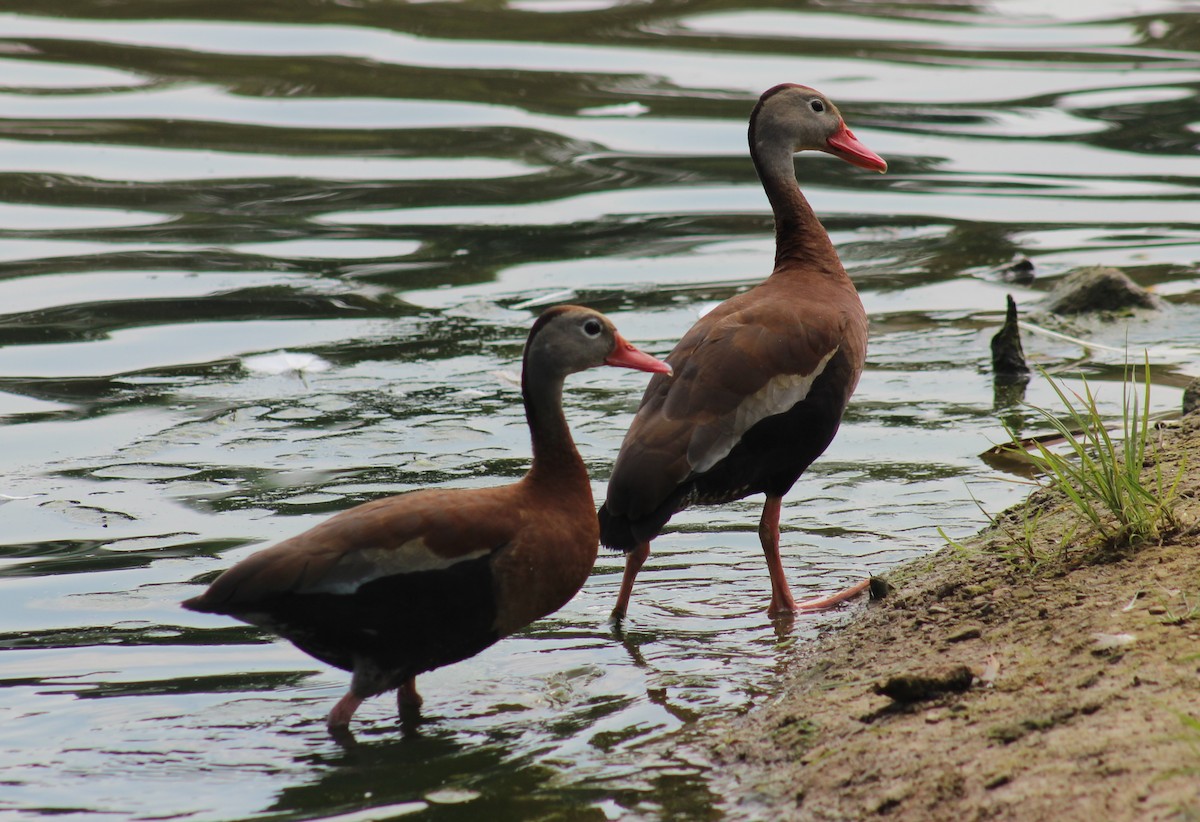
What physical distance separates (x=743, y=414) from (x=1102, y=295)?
4.18m

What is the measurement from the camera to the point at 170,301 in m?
10.3

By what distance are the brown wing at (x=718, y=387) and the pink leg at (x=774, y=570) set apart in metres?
0.43

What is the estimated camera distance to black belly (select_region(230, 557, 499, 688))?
4867 mm

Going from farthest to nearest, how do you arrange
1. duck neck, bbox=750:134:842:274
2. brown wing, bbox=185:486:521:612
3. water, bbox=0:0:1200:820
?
1. duck neck, bbox=750:134:842:274
2. water, bbox=0:0:1200:820
3. brown wing, bbox=185:486:521:612

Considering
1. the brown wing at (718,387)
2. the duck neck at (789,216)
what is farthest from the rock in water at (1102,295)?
the brown wing at (718,387)

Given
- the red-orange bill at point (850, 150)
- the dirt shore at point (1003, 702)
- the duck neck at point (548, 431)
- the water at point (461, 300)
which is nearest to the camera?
the dirt shore at point (1003, 702)

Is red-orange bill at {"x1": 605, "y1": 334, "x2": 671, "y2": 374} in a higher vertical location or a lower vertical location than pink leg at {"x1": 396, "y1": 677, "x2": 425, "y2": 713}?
higher

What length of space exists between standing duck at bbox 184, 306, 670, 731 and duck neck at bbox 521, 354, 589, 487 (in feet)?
0.05

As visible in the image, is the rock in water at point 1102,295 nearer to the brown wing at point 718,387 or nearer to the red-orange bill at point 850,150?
the red-orange bill at point 850,150

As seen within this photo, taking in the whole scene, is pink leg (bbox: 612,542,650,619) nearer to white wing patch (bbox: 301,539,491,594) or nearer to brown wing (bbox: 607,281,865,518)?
brown wing (bbox: 607,281,865,518)

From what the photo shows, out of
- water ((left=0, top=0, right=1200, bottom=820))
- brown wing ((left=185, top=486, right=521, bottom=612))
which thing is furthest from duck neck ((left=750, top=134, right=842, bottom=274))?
brown wing ((left=185, top=486, right=521, bottom=612))

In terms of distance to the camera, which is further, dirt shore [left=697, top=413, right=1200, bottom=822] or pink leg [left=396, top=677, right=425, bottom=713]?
pink leg [left=396, top=677, right=425, bottom=713]

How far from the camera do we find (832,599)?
19.6 feet

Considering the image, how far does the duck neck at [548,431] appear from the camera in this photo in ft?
17.3
